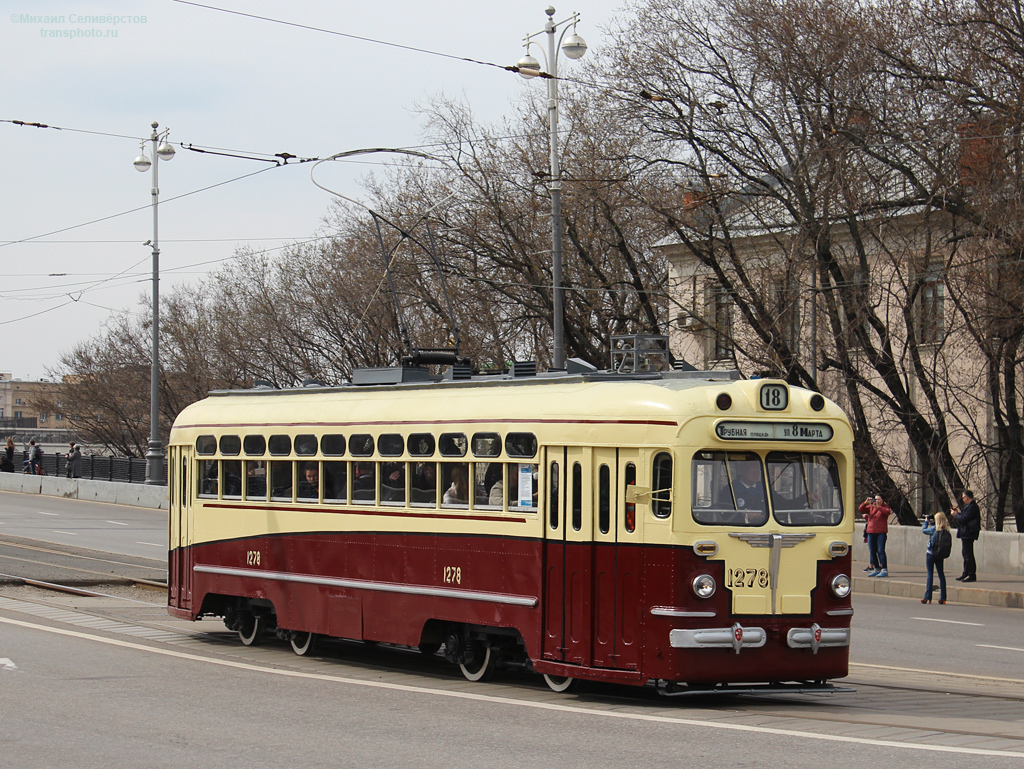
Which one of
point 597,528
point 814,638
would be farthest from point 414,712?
point 814,638

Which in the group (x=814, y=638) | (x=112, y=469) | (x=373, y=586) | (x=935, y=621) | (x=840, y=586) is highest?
(x=112, y=469)

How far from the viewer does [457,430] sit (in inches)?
466

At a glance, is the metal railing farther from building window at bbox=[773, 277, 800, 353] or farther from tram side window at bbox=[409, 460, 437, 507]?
tram side window at bbox=[409, 460, 437, 507]

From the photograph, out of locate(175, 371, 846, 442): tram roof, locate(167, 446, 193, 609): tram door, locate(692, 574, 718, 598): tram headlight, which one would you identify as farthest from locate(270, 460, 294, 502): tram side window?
locate(692, 574, 718, 598): tram headlight

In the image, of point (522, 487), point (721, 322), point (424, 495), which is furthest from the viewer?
point (721, 322)

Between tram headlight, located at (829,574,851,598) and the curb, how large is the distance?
12.0m

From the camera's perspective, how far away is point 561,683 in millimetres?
10836

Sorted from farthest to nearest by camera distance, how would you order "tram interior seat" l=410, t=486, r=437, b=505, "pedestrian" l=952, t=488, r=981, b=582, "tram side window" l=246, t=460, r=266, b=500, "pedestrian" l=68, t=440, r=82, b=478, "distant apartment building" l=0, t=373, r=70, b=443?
"distant apartment building" l=0, t=373, r=70, b=443 → "pedestrian" l=68, t=440, r=82, b=478 → "pedestrian" l=952, t=488, r=981, b=582 → "tram side window" l=246, t=460, r=266, b=500 → "tram interior seat" l=410, t=486, r=437, b=505

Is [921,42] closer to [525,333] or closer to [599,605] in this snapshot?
[525,333]

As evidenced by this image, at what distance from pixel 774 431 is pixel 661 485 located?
41.8 inches

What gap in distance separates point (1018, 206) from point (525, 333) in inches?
642

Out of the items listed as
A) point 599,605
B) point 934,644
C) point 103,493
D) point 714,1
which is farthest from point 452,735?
point 103,493

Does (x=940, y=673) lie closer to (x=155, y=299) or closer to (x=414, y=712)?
(x=414, y=712)

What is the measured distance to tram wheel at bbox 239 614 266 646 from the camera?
1450 cm
